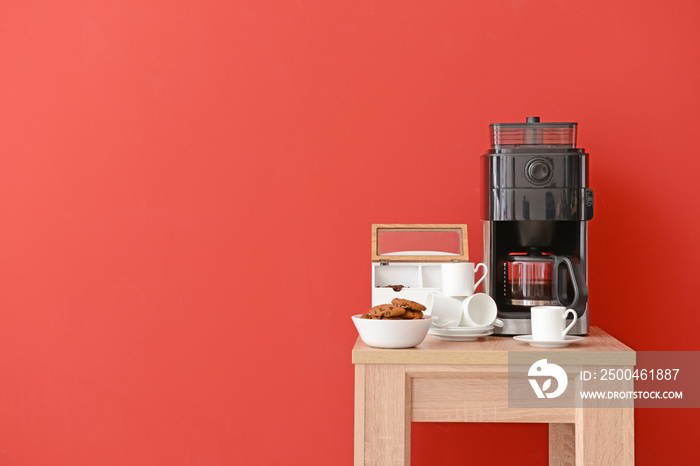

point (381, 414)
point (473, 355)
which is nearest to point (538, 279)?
point (473, 355)

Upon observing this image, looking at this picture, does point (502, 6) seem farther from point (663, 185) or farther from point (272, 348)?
point (272, 348)

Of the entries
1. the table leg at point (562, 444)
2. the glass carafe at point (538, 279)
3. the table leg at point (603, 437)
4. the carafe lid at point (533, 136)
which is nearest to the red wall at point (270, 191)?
the table leg at point (562, 444)

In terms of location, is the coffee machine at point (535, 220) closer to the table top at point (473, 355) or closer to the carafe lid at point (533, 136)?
the carafe lid at point (533, 136)

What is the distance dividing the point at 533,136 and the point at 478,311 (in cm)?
46

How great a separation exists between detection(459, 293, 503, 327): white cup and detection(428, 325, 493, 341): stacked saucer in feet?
0.08

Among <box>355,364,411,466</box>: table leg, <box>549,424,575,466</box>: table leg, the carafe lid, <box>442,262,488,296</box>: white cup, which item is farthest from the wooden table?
the carafe lid

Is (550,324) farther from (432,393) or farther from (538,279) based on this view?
(432,393)

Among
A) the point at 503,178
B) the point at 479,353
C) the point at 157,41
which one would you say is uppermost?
the point at 157,41

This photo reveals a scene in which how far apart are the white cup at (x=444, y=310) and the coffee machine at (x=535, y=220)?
121 millimetres

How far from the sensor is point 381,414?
4.74ft

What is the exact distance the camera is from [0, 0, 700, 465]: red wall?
6.49ft

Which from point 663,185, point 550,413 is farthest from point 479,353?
point 663,185

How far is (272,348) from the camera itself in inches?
80.7

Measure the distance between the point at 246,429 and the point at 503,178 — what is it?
104 centimetres
